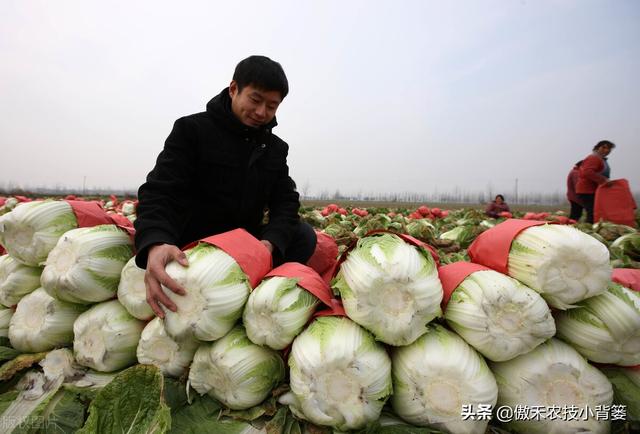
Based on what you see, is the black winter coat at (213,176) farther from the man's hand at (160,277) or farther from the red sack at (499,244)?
the red sack at (499,244)

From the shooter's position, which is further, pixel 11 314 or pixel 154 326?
pixel 11 314

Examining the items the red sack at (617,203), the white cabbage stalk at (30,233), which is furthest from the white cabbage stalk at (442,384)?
the red sack at (617,203)

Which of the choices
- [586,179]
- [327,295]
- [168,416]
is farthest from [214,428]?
[586,179]

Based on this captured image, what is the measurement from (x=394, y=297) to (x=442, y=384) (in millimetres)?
512

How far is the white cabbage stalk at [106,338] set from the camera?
93.4 inches

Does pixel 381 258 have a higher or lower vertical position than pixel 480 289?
higher

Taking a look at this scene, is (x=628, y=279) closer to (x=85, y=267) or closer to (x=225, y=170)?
(x=225, y=170)

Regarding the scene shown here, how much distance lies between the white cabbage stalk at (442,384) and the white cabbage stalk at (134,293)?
1767 mm

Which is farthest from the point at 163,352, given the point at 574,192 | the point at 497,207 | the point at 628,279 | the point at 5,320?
the point at 497,207

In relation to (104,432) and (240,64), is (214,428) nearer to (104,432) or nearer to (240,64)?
(104,432)

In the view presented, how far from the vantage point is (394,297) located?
1.86 meters

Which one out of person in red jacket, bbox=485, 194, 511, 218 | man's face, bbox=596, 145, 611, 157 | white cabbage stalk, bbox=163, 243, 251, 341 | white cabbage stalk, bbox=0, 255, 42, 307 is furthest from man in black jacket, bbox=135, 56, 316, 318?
person in red jacket, bbox=485, 194, 511, 218

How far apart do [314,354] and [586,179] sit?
429 inches

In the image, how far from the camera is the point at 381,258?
6.29ft
